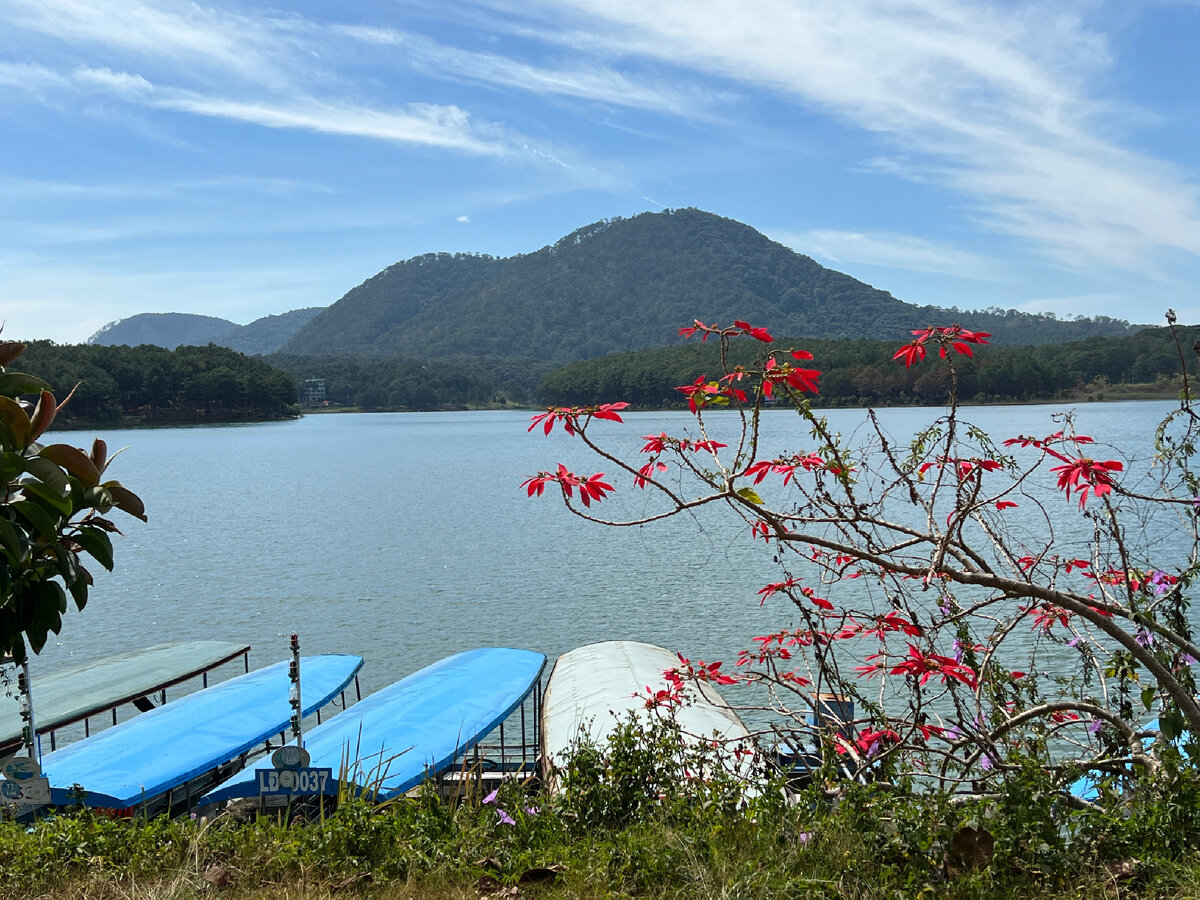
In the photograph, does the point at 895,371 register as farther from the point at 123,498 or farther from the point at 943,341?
the point at 123,498

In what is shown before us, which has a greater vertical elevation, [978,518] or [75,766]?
[978,518]

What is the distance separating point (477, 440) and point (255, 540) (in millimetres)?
57117

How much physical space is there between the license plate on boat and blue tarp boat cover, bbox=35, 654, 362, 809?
2.63 m

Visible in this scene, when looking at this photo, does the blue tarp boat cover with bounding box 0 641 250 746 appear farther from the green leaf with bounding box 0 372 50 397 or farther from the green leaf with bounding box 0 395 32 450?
the green leaf with bounding box 0 395 32 450

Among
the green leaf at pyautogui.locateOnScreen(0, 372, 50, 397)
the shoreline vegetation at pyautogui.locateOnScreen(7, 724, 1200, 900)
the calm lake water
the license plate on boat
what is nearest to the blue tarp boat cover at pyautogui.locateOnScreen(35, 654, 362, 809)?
the license plate on boat

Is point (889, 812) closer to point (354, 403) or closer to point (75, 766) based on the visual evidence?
point (75, 766)

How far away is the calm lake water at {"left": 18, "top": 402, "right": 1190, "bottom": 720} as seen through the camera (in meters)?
17.7

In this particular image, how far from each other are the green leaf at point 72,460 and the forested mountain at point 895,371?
4556 millimetres

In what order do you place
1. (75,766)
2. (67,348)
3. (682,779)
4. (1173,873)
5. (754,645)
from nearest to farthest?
(1173,873) → (682,779) → (75,766) → (754,645) → (67,348)

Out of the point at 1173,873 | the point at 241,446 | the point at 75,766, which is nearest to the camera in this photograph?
the point at 1173,873

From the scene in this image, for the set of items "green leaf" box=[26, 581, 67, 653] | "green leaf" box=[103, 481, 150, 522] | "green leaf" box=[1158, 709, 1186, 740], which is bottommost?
"green leaf" box=[1158, 709, 1186, 740]

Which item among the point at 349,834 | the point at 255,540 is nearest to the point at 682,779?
the point at 349,834

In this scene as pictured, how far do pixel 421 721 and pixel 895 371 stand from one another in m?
13.5

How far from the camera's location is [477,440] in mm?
87000
